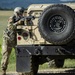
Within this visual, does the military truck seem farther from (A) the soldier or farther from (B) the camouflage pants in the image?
(B) the camouflage pants

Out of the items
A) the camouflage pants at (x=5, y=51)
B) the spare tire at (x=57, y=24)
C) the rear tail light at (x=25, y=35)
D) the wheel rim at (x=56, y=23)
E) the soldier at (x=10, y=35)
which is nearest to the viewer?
the spare tire at (x=57, y=24)

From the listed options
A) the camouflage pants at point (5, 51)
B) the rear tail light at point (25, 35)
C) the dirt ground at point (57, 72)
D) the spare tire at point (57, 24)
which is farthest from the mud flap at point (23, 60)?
the dirt ground at point (57, 72)

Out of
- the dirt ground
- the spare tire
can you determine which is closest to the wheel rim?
the spare tire

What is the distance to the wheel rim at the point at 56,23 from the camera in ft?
35.1

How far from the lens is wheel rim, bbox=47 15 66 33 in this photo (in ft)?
35.1

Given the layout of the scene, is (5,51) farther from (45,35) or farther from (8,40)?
(45,35)

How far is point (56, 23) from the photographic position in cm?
1072

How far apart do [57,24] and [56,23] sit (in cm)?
4

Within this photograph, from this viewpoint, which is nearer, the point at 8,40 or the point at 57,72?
the point at 8,40

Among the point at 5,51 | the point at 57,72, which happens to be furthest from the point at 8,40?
the point at 57,72

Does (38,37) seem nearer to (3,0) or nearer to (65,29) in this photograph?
(65,29)

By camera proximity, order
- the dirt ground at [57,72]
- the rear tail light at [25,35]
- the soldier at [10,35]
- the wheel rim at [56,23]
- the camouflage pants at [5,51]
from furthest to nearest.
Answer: the dirt ground at [57,72]
the camouflage pants at [5,51]
the soldier at [10,35]
the rear tail light at [25,35]
the wheel rim at [56,23]

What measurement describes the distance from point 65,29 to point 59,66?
3.64 metres

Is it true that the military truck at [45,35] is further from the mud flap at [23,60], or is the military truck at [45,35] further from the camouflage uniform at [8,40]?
the camouflage uniform at [8,40]
